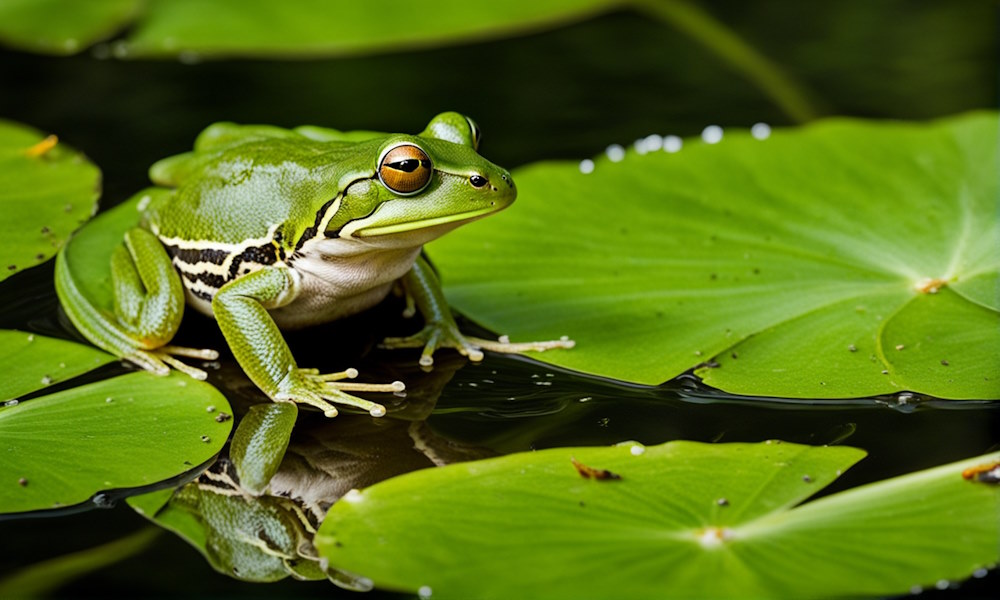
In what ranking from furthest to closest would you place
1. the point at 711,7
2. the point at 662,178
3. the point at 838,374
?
the point at 711,7
the point at 662,178
the point at 838,374

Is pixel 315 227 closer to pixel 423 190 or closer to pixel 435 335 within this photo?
pixel 423 190

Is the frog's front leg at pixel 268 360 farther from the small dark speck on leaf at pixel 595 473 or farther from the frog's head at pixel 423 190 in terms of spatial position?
the small dark speck on leaf at pixel 595 473

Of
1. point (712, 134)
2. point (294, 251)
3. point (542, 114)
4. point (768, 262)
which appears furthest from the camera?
point (542, 114)

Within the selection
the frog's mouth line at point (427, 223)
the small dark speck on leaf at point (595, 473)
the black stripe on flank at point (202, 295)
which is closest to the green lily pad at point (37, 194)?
the black stripe on flank at point (202, 295)

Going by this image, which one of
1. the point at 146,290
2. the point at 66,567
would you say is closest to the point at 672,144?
the point at 146,290

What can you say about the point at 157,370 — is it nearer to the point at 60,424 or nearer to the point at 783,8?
the point at 60,424

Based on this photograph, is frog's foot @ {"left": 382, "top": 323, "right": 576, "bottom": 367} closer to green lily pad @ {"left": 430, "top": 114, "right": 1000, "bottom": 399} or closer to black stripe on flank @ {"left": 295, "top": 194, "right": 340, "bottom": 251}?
green lily pad @ {"left": 430, "top": 114, "right": 1000, "bottom": 399}

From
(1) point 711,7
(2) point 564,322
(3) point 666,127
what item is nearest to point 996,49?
(1) point 711,7
